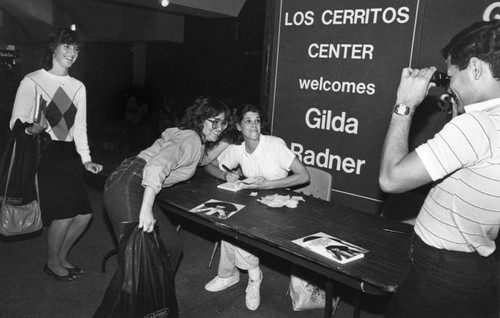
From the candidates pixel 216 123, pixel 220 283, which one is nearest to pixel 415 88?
pixel 216 123

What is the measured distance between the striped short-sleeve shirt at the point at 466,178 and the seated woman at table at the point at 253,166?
184 cm

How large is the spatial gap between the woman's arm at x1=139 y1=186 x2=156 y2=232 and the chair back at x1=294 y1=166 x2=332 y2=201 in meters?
1.53

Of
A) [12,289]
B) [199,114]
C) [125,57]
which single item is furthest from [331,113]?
[125,57]

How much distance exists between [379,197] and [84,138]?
2510mm

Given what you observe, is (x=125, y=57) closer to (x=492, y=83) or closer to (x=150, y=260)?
(x=150, y=260)

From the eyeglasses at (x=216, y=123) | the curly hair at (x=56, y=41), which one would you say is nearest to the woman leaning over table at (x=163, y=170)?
the eyeglasses at (x=216, y=123)

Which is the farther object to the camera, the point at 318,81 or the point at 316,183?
the point at 318,81

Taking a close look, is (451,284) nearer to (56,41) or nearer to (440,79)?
(440,79)

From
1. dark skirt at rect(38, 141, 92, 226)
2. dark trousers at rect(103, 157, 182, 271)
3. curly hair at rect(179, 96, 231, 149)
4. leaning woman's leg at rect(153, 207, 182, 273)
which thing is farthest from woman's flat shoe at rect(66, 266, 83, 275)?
curly hair at rect(179, 96, 231, 149)

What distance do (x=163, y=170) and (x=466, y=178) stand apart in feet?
5.20

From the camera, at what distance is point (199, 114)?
2.82 meters

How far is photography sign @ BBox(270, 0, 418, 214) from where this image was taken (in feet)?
11.4

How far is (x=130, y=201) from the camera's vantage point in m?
2.49

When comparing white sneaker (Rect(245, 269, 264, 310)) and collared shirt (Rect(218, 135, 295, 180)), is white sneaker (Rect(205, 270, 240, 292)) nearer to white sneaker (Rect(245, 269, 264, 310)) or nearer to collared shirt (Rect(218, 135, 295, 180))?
white sneaker (Rect(245, 269, 264, 310))
